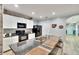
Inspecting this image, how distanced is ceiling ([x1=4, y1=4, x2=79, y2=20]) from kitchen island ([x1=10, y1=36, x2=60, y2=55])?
1.55 feet

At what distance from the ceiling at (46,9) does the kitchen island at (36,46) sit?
0.47m

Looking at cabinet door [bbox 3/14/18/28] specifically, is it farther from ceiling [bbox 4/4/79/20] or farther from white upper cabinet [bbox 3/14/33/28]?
ceiling [bbox 4/4/79/20]

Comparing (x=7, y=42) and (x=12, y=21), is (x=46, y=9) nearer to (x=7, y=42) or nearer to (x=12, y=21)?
(x=12, y=21)

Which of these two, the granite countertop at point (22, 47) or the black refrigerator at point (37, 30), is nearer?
the granite countertop at point (22, 47)

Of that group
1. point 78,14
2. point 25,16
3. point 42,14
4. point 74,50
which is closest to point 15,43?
point 25,16

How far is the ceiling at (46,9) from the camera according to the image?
181 cm

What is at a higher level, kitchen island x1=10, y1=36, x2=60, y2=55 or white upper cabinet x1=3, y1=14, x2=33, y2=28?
white upper cabinet x1=3, y1=14, x2=33, y2=28

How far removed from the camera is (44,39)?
1.99 m

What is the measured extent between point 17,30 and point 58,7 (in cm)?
88

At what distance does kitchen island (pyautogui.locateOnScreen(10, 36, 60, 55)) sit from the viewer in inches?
71.6

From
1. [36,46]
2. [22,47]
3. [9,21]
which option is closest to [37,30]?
[36,46]

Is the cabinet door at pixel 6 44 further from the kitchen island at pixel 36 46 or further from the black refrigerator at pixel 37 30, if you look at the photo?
the black refrigerator at pixel 37 30

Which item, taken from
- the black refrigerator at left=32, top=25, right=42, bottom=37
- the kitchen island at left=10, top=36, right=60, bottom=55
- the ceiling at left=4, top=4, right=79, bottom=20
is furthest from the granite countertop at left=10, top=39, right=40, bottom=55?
the ceiling at left=4, top=4, right=79, bottom=20

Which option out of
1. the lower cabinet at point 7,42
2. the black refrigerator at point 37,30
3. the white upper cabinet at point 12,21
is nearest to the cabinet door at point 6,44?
the lower cabinet at point 7,42
